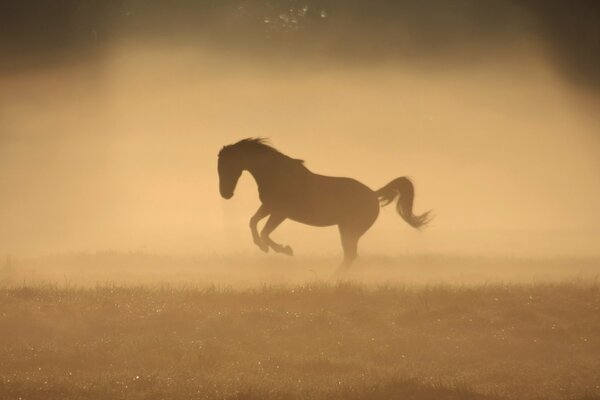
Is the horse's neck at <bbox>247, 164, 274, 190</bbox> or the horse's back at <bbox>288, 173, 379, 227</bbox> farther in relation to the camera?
the horse's back at <bbox>288, 173, 379, 227</bbox>

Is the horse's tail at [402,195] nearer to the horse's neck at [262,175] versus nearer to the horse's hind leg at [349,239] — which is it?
the horse's hind leg at [349,239]

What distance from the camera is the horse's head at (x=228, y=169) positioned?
15648mm

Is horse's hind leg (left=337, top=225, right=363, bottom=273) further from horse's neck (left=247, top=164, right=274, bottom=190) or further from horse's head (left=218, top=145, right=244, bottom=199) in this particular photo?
horse's head (left=218, top=145, right=244, bottom=199)

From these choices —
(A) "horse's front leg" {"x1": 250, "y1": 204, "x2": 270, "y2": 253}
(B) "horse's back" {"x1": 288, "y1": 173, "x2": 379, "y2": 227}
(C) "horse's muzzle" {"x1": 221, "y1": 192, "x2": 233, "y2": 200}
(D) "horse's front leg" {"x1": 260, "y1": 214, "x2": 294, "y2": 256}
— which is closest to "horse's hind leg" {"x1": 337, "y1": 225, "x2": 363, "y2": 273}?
(B) "horse's back" {"x1": 288, "y1": 173, "x2": 379, "y2": 227}

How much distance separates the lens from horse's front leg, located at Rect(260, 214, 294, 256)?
1543cm

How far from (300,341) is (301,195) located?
17.8 feet

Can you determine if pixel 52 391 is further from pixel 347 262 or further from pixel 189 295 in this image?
pixel 347 262

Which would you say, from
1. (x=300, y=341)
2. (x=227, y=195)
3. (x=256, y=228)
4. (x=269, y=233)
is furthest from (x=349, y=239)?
(x=300, y=341)

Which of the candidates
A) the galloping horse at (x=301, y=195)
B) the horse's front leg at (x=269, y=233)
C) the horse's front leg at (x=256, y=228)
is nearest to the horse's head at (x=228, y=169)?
the galloping horse at (x=301, y=195)

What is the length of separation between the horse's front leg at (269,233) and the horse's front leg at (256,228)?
9 cm

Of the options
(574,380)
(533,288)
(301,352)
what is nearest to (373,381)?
(301,352)

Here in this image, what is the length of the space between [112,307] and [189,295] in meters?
1.20

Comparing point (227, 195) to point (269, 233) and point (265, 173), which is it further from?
point (269, 233)

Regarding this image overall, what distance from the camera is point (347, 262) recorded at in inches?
641
